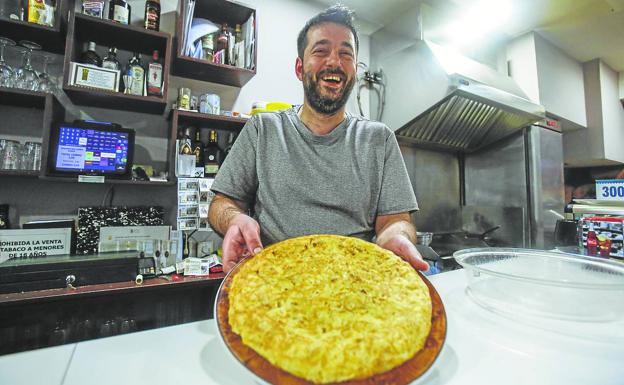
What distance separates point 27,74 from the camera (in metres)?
1.62

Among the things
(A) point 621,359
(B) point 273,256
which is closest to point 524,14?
(A) point 621,359

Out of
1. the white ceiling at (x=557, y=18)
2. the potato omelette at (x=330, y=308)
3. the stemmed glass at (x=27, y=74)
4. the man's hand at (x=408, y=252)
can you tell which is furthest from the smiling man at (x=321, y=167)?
the white ceiling at (x=557, y=18)

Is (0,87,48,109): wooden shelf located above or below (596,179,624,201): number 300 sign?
above

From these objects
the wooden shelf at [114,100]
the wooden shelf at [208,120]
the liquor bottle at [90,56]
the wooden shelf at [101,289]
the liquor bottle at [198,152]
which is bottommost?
the wooden shelf at [101,289]

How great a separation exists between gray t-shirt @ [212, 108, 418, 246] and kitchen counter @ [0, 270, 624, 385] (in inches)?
23.0

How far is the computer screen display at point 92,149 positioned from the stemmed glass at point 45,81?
29cm

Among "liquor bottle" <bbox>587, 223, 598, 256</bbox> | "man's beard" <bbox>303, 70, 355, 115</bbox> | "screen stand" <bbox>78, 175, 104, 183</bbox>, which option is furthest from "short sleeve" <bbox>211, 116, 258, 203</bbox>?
"liquor bottle" <bbox>587, 223, 598, 256</bbox>

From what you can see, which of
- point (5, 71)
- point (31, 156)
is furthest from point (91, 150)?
point (5, 71)

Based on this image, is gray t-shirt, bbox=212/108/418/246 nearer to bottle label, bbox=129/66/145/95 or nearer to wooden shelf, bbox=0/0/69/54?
bottle label, bbox=129/66/145/95

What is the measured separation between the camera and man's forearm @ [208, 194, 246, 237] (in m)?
1.05

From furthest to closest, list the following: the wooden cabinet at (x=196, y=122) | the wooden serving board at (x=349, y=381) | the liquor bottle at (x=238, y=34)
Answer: the liquor bottle at (x=238, y=34), the wooden cabinet at (x=196, y=122), the wooden serving board at (x=349, y=381)

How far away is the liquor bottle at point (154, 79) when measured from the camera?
Answer: 5.84ft

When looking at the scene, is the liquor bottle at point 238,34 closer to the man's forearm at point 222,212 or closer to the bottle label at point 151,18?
the bottle label at point 151,18

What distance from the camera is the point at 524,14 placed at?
2.85 m
